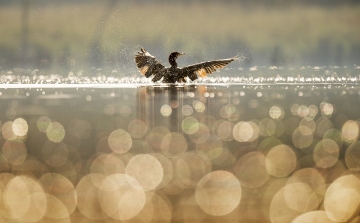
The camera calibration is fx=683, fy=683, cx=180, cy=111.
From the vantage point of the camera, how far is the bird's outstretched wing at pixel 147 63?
3531 cm

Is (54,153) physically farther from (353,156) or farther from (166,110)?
(166,110)

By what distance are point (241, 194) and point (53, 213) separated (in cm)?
188

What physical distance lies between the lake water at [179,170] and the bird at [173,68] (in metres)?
18.7

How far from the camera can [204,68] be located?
3406cm

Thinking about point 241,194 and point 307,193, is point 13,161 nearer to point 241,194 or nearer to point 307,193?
point 241,194

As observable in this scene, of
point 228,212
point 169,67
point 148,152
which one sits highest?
point 169,67

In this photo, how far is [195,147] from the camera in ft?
33.9

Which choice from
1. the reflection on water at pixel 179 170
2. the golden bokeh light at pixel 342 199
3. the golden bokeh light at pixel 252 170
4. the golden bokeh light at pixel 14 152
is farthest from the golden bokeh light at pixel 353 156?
the golden bokeh light at pixel 14 152

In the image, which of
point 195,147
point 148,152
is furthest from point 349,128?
point 148,152

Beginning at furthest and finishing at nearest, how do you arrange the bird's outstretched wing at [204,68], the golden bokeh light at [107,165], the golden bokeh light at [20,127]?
the bird's outstretched wing at [204,68], the golden bokeh light at [20,127], the golden bokeh light at [107,165]

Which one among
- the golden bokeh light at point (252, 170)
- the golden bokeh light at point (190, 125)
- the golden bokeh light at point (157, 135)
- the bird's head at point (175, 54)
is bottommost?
the golden bokeh light at point (252, 170)

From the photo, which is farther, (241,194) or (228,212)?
(241,194)

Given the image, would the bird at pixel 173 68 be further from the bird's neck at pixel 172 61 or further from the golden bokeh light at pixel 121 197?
the golden bokeh light at pixel 121 197

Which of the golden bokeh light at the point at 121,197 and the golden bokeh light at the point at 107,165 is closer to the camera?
the golden bokeh light at the point at 121,197
